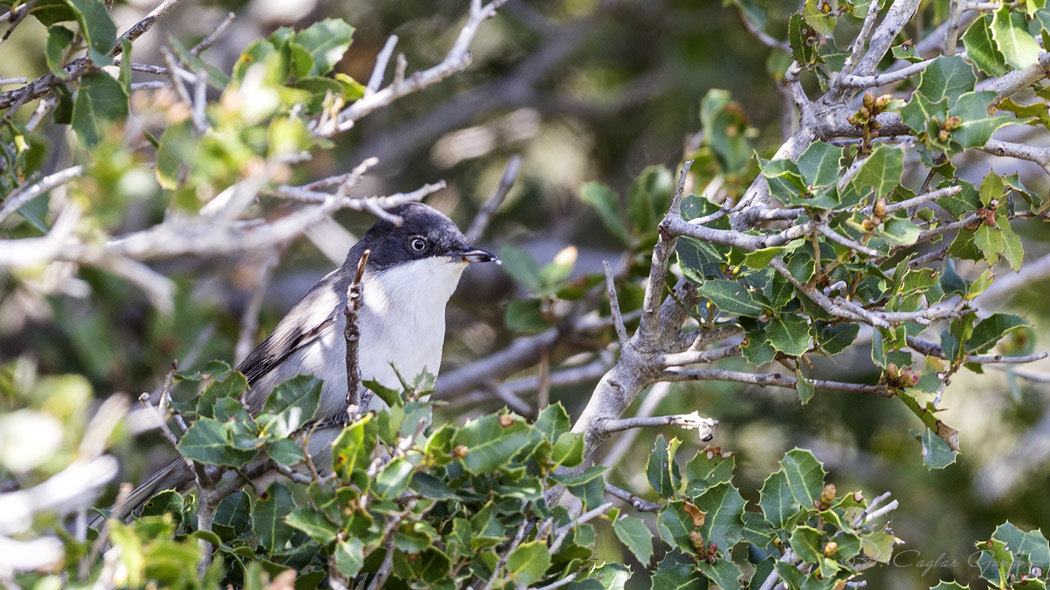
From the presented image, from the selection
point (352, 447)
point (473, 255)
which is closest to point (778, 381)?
point (352, 447)

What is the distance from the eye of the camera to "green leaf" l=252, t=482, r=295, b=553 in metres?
2.57

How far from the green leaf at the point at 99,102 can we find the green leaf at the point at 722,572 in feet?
6.84

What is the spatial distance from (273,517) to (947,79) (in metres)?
2.20

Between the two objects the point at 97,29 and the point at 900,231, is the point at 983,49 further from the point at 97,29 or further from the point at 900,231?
the point at 97,29

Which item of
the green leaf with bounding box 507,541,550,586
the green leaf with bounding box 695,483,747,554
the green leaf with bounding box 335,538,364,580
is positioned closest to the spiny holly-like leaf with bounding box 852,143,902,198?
the green leaf with bounding box 695,483,747,554

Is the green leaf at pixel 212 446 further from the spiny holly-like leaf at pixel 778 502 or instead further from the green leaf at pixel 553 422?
the spiny holly-like leaf at pixel 778 502

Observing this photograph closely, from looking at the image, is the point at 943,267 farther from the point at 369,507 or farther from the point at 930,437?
the point at 369,507

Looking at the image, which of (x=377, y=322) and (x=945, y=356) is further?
(x=377, y=322)

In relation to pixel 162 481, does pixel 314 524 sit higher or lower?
higher

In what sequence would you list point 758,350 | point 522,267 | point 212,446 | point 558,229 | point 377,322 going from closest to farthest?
1. point 212,446
2. point 758,350
3. point 377,322
4. point 522,267
5. point 558,229

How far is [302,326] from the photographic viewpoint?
14.9 ft

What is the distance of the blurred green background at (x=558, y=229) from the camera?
5.78 metres

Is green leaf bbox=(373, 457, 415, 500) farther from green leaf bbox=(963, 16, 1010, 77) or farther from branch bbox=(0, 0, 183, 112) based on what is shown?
green leaf bbox=(963, 16, 1010, 77)

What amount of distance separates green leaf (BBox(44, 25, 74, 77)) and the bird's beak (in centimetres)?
205
